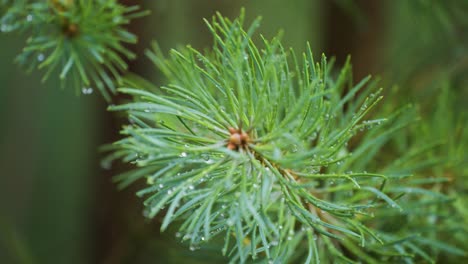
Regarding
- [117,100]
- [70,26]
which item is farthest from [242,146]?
[117,100]

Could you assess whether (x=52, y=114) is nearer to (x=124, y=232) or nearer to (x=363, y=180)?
(x=124, y=232)

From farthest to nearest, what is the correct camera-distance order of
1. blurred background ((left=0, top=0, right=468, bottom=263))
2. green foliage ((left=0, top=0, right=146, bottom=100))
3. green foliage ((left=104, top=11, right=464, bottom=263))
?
blurred background ((left=0, top=0, right=468, bottom=263)), green foliage ((left=0, top=0, right=146, bottom=100)), green foliage ((left=104, top=11, right=464, bottom=263))

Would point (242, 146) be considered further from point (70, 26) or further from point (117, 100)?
point (117, 100)

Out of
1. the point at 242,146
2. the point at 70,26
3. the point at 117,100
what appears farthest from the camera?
the point at 117,100

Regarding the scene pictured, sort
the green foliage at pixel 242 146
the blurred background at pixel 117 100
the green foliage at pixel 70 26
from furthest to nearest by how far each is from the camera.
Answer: the blurred background at pixel 117 100, the green foliage at pixel 70 26, the green foliage at pixel 242 146

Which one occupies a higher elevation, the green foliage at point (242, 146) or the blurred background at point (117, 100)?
the blurred background at point (117, 100)

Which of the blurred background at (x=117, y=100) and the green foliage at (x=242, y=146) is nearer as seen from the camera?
the green foliage at (x=242, y=146)

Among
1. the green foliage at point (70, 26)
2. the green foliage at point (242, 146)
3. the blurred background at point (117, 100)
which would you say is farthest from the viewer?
the blurred background at point (117, 100)

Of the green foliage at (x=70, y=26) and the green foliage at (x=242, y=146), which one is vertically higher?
the green foliage at (x=70, y=26)
